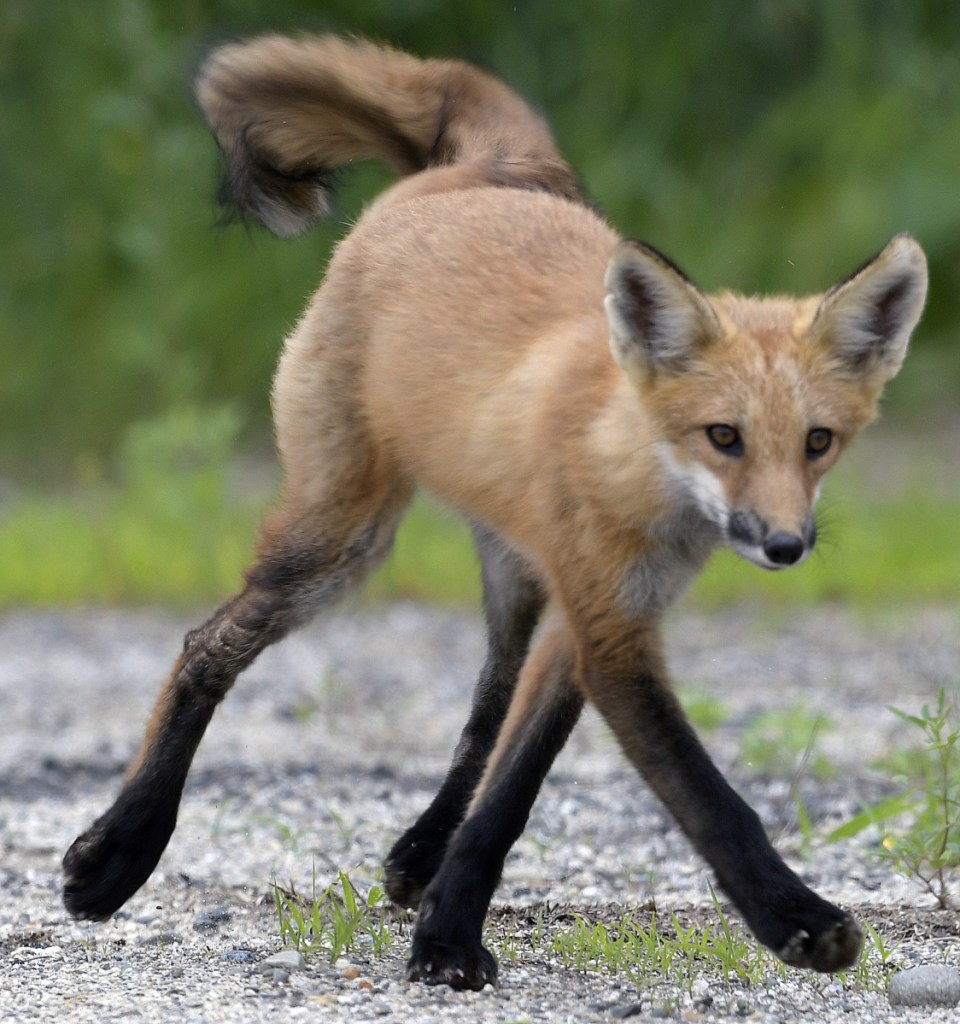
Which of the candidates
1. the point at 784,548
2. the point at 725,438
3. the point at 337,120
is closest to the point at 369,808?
the point at 337,120

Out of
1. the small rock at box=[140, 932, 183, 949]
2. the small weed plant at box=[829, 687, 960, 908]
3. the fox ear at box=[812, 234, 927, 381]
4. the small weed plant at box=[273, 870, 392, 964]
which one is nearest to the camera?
the fox ear at box=[812, 234, 927, 381]

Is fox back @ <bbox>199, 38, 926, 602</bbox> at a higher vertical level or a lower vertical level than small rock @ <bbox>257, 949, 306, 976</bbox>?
higher

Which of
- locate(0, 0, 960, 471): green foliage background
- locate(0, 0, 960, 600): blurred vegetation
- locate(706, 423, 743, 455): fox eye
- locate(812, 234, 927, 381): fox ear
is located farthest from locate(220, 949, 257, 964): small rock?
locate(0, 0, 960, 471): green foliage background

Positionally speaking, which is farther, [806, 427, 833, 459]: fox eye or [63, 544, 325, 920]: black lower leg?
[63, 544, 325, 920]: black lower leg

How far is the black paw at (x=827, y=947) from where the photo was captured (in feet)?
12.7

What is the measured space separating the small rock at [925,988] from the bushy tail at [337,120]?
2.64 m

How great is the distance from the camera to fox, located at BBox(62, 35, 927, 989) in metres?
4.03

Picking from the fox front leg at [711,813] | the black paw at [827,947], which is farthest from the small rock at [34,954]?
the black paw at [827,947]

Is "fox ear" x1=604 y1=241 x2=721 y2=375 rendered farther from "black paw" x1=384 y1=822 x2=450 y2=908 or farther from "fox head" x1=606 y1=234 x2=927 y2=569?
"black paw" x1=384 y1=822 x2=450 y2=908

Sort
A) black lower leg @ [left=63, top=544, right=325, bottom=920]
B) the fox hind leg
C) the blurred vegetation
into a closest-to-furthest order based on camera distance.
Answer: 1. black lower leg @ [left=63, top=544, right=325, bottom=920]
2. the fox hind leg
3. the blurred vegetation

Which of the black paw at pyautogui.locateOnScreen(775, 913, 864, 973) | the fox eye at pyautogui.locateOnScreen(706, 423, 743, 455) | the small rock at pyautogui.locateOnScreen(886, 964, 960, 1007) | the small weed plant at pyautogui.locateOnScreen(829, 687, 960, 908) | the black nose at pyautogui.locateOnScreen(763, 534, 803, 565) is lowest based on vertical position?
the small rock at pyautogui.locateOnScreen(886, 964, 960, 1007)

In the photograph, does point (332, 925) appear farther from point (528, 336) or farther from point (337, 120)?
point (337, 120)

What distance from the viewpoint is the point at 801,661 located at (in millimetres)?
8195

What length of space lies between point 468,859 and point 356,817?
4.83 feet
